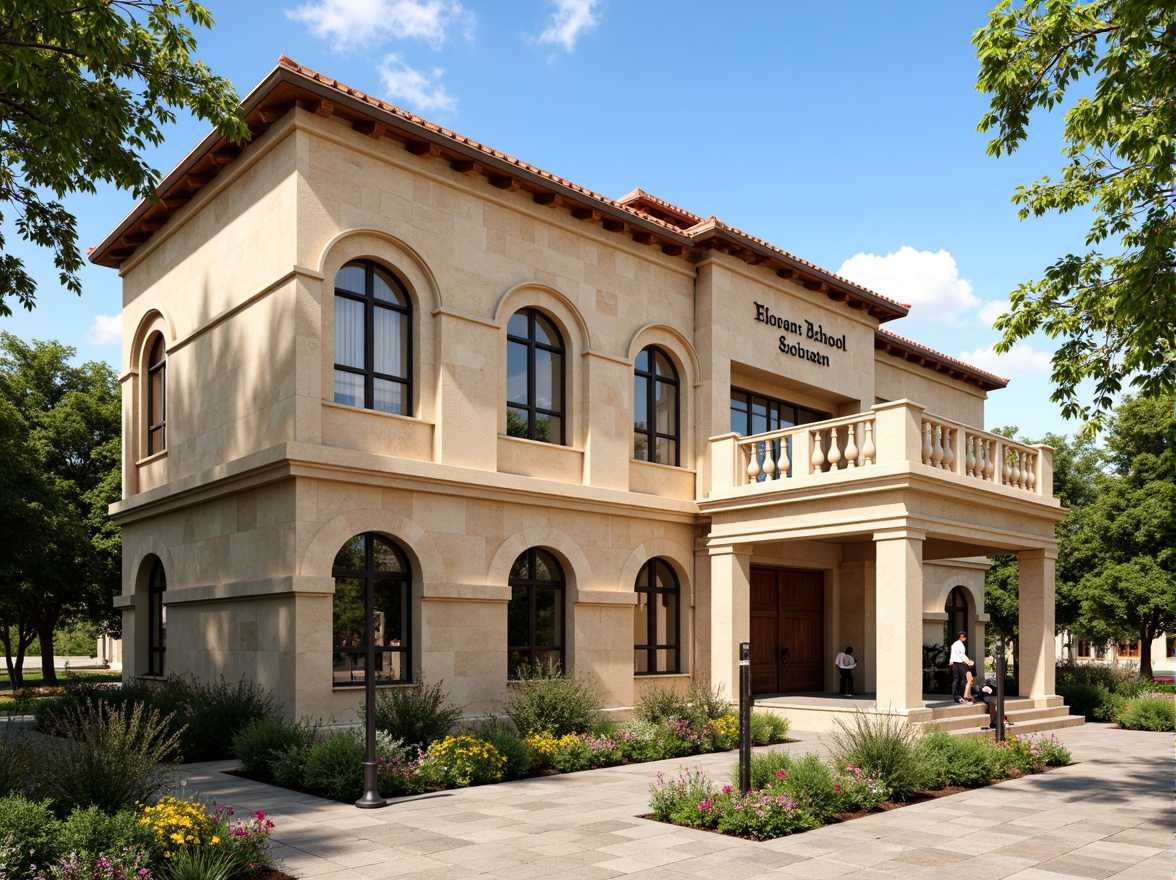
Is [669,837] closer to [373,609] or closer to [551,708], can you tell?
[551,708]

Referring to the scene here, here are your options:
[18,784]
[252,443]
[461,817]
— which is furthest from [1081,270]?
[18,784]

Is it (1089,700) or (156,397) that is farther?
(1089,700)

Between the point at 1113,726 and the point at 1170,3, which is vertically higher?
the point at 1170,3

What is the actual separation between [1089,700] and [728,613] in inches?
381

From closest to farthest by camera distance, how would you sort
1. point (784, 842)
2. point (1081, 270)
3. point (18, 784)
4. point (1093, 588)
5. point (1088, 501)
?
point (18, 784) < point (784, 842) < point (1081, 270) < point (1093, 588) < point (1088, 501)

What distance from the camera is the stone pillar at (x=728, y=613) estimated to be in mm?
19656

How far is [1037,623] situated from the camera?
21266mm

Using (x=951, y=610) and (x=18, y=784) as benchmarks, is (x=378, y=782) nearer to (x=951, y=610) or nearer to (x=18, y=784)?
(x=18, y=784)

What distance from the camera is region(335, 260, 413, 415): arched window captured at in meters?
16.1

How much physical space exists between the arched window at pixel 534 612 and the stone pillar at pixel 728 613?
11.3ft

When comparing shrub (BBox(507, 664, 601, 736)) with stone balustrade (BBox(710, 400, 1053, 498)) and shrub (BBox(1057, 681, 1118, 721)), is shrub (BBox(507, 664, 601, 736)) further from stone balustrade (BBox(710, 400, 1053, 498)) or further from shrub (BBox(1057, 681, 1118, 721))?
shrub (BBox(1057, 681, 1118, 721))

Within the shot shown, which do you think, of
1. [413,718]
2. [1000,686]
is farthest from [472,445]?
[1000,686]

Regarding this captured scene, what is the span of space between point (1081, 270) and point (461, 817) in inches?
496

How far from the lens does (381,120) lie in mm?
15844
